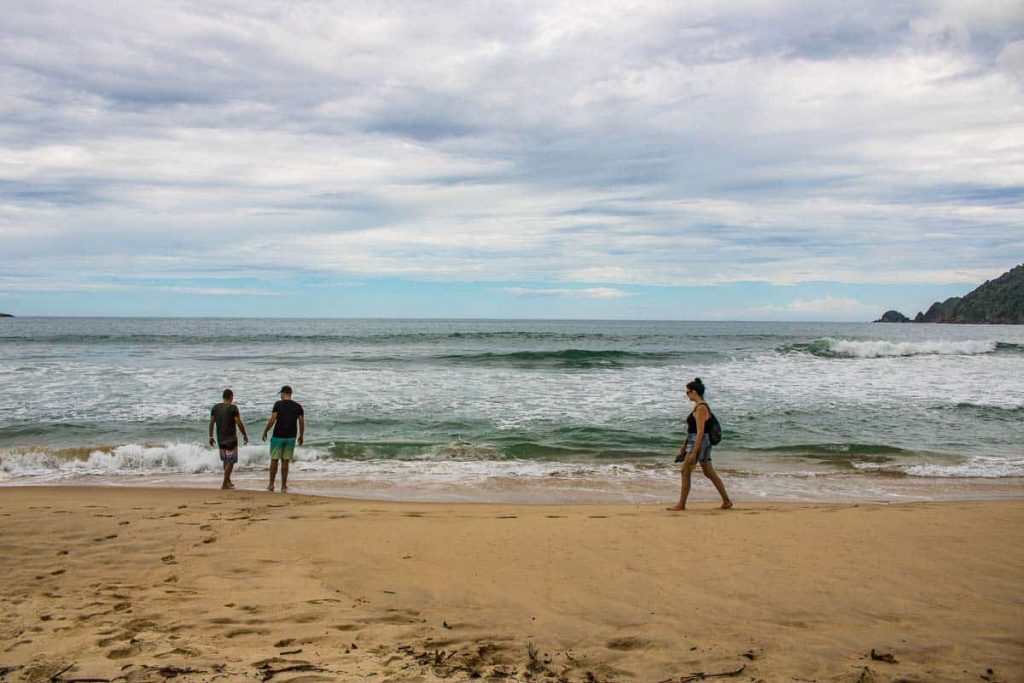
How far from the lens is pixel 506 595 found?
17.9 feet

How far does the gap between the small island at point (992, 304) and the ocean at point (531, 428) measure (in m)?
106

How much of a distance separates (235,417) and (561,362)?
78.7 feet

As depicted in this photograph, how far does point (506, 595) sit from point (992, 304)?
143078 mm

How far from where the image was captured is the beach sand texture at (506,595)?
4188mm

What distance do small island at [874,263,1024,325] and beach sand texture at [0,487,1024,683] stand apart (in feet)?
442

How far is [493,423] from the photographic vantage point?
1698cm

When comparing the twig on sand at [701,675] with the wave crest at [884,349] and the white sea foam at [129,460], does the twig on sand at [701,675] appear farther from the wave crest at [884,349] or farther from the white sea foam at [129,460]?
the wave crest at [884,349]

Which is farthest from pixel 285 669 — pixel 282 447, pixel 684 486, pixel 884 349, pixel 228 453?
pixel 884 349

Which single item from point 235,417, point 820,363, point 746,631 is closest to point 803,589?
point 746,631

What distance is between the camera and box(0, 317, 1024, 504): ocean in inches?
457

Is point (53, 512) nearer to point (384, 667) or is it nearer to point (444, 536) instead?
point (444, 536)

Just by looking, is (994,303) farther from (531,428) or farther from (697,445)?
(697,445)

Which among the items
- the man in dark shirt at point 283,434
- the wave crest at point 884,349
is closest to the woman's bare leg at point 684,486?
the man in dark shirt at point 283,434

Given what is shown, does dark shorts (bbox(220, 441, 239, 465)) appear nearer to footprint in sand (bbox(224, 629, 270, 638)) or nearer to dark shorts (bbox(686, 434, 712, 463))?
footprint in sand (bbox(224, 629, 270, 638))
